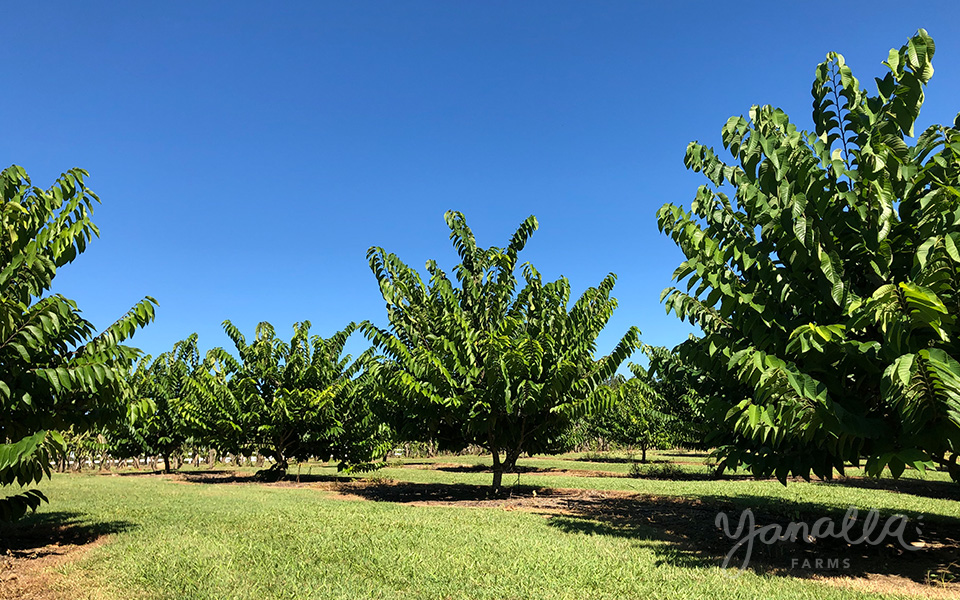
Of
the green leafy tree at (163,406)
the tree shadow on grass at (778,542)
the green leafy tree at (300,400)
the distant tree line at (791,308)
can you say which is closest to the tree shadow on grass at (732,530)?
the tree shadow on grass at (778,542)

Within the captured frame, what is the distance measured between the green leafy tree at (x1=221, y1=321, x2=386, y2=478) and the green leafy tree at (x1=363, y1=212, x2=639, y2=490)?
284 inches

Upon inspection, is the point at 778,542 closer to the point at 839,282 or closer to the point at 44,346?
the point at 839,282

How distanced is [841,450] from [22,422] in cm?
1072

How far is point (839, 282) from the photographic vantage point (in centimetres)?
659

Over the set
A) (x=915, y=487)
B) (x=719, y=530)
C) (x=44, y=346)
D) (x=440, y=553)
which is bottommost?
(x=915, y=487)

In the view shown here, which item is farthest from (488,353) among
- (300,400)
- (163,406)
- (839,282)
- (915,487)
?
(163,406)

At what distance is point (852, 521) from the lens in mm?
10891

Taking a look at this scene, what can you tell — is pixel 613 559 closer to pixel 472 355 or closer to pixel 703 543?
pixel 703 543

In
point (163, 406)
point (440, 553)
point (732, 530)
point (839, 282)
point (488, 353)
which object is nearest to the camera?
point (839, 282)

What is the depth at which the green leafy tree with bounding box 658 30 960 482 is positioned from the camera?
586 centimetres

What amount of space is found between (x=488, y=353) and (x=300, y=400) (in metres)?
12.0

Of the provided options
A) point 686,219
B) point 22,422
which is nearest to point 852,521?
point 686,219

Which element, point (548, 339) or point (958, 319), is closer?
point (958, 319)

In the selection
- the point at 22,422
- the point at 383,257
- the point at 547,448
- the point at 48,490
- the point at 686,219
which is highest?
the point at 383,257
